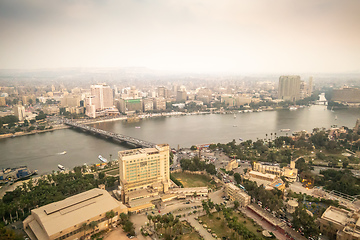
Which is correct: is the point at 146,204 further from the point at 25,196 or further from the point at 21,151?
the point at 21,151

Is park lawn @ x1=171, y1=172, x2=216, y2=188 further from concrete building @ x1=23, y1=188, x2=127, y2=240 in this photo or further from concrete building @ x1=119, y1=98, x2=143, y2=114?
concrete building @ x1=119, y1=98, x2=143, y2=114

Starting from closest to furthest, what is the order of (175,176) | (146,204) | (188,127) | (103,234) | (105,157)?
(103,234) < (146,204) < (175,176) < (105,157) < (188,127)

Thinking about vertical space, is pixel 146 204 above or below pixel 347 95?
below

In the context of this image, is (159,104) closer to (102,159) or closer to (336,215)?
(102,159)

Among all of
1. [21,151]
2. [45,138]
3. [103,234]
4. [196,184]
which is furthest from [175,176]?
[45,138]

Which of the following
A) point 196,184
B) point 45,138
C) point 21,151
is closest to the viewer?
point 196,184

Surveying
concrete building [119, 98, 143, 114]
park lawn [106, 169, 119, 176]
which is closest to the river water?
park lawn [106, 169, 119, 176]

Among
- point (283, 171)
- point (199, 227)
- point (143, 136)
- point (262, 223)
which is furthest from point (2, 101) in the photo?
point (262, 223)
